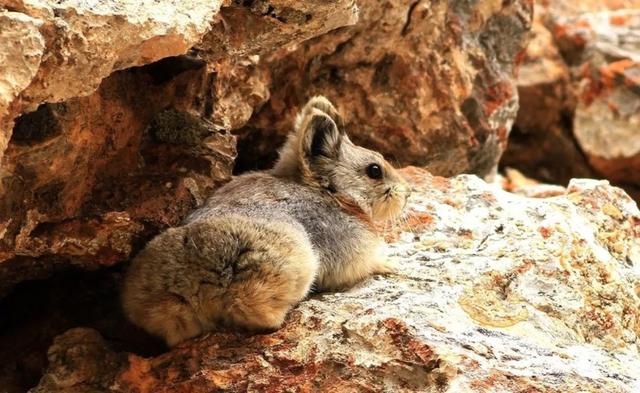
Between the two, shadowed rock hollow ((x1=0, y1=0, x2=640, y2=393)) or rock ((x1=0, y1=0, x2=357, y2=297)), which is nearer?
rock ((x1=0, y1=0, x2=357, y2=297))

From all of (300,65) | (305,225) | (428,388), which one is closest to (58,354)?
(305,225)

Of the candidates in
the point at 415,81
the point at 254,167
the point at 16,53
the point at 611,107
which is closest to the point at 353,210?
the point at 254,167

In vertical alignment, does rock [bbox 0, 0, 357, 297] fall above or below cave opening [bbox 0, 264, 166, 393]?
above

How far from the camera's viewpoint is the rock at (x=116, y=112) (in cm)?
382

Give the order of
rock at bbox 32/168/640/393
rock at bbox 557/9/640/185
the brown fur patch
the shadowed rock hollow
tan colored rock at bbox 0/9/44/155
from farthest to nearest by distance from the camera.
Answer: rock at bbox 557/9/640/185, the brown fur patch, rock at bbox 32/168/640/393, the shadowed rock hollow, tan colored rock at bbox 0/9/44/155

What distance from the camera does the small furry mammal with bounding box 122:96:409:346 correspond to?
4.54m

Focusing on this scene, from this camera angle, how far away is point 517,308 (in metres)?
5.10

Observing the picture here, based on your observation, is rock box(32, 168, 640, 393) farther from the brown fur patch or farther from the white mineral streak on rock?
the brown fur patch

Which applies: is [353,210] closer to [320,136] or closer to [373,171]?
[373,171]

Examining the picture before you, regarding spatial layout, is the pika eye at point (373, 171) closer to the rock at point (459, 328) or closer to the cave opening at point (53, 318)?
the rock at point (459, 328)

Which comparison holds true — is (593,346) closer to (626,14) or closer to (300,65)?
(300,65)

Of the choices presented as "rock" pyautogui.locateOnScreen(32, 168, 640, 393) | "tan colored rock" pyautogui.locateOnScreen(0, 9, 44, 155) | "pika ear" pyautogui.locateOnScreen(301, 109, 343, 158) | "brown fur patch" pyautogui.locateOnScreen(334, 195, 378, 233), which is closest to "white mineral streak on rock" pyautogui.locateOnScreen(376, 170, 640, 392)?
"rock" pyautogui.locateOnScreen(32, 168, 640, 393)

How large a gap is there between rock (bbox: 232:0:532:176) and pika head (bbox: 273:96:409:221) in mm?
1045

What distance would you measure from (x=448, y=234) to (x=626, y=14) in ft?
22.2
